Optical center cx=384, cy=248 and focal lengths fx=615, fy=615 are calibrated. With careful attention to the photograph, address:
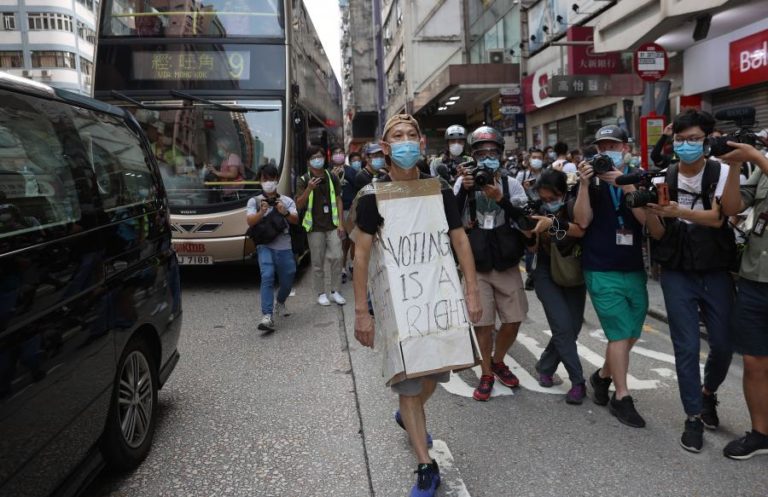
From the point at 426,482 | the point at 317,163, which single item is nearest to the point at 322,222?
the point at 317,163

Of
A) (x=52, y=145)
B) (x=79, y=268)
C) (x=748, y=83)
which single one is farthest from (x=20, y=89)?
(x=748, y=83)

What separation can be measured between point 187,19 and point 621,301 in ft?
22.9

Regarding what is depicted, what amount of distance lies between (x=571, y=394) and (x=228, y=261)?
17.6ft

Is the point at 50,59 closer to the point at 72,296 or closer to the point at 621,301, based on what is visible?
the point at 72,296

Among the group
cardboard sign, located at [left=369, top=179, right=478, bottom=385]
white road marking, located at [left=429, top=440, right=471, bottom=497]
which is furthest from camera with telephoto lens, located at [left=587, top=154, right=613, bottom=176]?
white road marking, located at [left=429, top=440, right=471, bottom=497]

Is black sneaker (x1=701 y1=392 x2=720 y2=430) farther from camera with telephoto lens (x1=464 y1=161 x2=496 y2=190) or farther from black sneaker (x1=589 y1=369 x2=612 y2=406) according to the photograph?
camera with telephoto lens (x1=464 y1=161 x2=496 y2=190)

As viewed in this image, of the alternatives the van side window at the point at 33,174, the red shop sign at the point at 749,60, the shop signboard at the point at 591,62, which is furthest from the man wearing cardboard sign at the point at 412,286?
the shop signboard at the point at 591,62

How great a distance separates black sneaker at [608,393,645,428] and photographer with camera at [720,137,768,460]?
50 centimetres

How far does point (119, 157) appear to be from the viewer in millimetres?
3564

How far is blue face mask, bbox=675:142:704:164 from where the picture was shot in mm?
3318

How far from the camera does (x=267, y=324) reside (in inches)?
241

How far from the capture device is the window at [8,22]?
4991 cm

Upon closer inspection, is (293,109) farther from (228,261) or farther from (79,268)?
(79,268)

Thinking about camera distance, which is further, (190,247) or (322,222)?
(190,247)
